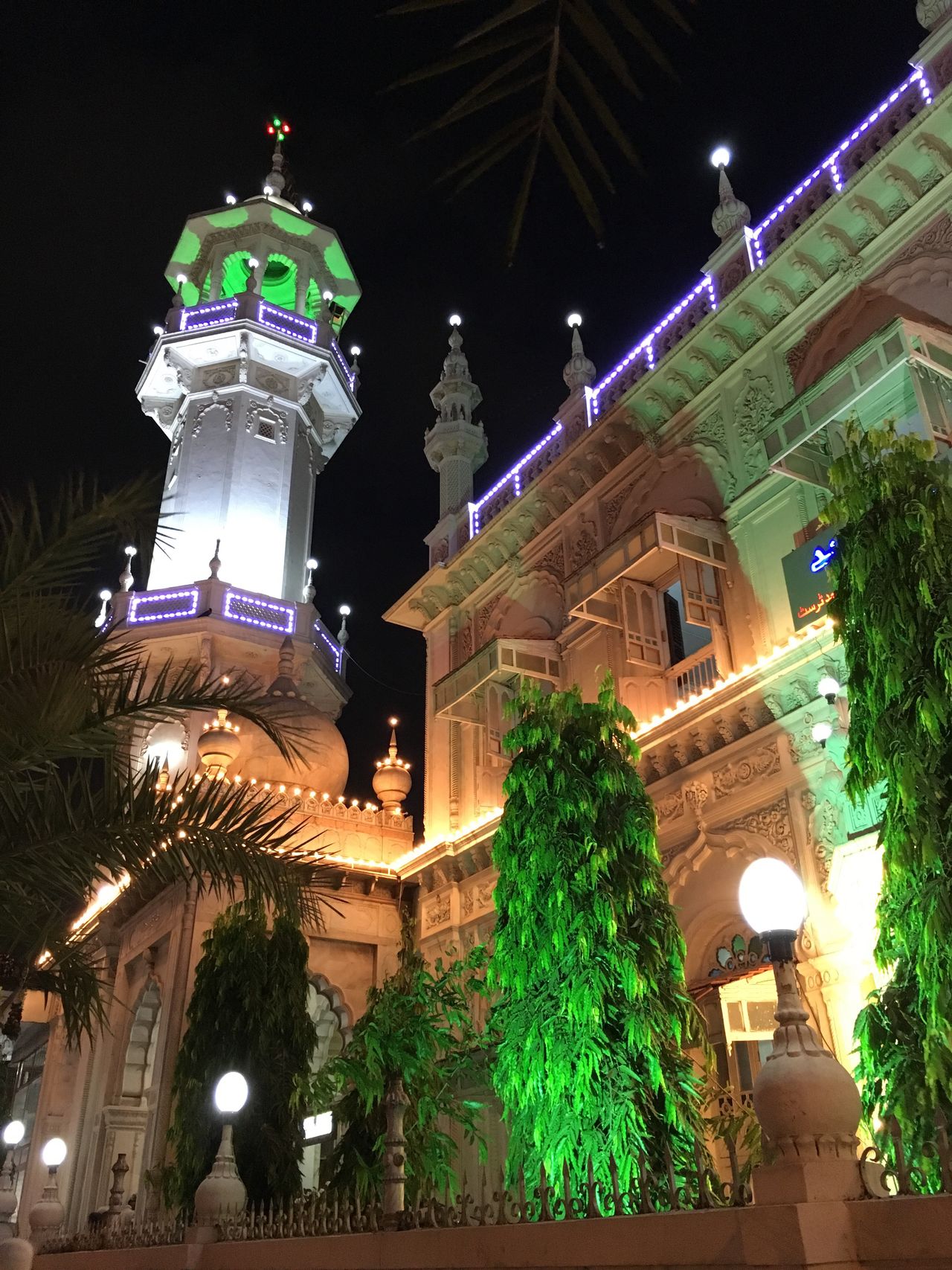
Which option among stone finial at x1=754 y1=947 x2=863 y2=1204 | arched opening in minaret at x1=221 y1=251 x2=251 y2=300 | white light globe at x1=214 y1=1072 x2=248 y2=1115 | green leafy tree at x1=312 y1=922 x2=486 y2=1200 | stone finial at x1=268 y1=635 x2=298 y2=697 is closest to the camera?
stone finial at x1=754 y1=947 x2=863 y2=1204

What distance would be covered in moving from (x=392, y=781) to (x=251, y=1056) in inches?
329

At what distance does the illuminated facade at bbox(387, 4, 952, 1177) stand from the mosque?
0.13 ft

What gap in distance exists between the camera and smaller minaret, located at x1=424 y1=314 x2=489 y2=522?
20688 millimetres

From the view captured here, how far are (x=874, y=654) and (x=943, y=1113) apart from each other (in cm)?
264

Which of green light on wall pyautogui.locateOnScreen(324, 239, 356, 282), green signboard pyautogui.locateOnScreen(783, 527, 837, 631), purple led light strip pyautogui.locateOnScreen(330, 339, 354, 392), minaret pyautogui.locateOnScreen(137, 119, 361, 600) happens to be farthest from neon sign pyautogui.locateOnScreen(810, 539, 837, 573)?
green light on wall pyautogui.locateOnScreen(324, 239, 356, 282)

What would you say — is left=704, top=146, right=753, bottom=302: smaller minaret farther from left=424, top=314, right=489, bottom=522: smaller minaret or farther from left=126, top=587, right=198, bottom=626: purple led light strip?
left=126, top=587, right=198, bottom=626: purple led light strip

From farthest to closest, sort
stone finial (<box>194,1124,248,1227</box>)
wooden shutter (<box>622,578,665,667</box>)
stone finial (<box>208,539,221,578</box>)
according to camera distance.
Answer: stone finial (<box>208,539,221,578</box>) → wooden shutter (<box>622,578,665,667</box>) → stone finial (<box>194,1124,248,1227</box>)

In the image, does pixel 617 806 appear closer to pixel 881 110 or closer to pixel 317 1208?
pixel 317 1208

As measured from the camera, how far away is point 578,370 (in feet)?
58.3

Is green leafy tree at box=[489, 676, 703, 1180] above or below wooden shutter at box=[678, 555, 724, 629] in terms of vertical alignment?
below

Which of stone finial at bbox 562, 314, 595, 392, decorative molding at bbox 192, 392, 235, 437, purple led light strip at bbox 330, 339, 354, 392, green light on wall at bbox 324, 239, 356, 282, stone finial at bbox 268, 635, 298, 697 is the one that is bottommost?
stone finial at bbox 268, 635, 298, 697

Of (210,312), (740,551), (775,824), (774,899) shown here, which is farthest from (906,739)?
(210,312)

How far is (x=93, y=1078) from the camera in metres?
18.7

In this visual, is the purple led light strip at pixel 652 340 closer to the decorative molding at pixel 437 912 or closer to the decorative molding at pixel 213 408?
the decorative molding at pixel 437 912
